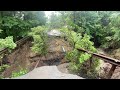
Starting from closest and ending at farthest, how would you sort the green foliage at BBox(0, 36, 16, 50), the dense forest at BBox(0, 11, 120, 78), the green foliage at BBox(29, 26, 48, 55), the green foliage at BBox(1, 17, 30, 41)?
the green foliage at BBox(0, 36, 16, 50) < the dense forest at BBox(0, 11, 120, 78) < the green foliage at BBox(1, 17, 30, 41) < the green foliage at BBox(29, 26, 48, 55)

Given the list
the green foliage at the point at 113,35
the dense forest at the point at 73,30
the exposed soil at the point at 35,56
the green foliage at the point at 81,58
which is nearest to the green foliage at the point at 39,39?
the dense forest at the point at 73,30

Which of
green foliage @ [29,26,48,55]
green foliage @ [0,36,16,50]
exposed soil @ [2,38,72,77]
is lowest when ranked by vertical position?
exposed soil @ [2,38,72,77]

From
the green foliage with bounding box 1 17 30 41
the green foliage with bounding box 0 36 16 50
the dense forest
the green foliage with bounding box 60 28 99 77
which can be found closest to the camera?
the green foliage with bounding box 0 36 16 50

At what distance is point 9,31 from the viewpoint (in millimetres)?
6527

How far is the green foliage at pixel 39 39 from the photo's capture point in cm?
688

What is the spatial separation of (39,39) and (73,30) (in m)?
1.24

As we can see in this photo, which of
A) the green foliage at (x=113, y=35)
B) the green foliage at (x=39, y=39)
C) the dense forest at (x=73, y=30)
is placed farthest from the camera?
the green foliage at (x=39, y=39)

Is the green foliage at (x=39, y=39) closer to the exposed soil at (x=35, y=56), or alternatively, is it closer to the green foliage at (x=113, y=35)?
the exposed soil at (x=35, y=56)

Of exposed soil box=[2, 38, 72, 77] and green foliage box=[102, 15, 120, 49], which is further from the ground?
green foliage box=[102, 15, 120, 49]

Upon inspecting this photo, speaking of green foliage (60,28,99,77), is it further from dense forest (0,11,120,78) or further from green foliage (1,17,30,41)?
green foliage (1,17,30,41)

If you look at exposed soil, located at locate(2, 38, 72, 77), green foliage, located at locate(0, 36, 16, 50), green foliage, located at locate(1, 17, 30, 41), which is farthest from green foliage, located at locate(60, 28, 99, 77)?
green foliage, located at locate(0, 36, 16, 50)

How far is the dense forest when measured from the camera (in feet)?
19.4
